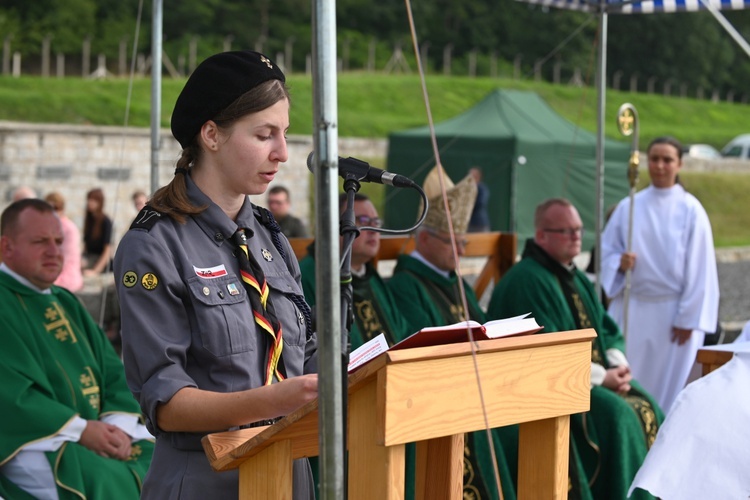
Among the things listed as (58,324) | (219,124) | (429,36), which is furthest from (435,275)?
(429,36)

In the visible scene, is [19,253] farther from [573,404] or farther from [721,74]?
[721,74]

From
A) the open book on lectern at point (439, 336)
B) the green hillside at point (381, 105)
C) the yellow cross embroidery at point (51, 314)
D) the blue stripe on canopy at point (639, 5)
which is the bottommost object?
the yellow cross embroidery at point (51, 314)

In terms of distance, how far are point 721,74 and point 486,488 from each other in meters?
51.5

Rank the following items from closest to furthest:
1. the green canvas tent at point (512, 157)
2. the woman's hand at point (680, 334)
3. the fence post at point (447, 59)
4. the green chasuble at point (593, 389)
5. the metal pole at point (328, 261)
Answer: the metal pole at point (328, 261)
the green chasuble at point (593, 389)
the woman's hand at point (680, 334)
the green canvas tent at point (512, 157)
the fence post at point (447, 59)

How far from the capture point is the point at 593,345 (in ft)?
17.7

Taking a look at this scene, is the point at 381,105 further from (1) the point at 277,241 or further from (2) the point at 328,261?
(2) the point at 328,261

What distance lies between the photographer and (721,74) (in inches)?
2068

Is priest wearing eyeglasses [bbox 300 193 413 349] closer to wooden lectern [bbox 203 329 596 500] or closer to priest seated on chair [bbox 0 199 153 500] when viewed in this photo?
priest seated on chair [bbox 0 199 153 500]

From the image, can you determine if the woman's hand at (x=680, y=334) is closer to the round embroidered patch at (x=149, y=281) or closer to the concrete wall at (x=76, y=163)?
the round embroidered patch at (x=149, y=281)

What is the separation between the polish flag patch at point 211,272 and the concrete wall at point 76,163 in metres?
13.2

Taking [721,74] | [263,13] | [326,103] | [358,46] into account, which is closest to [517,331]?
[326,103]

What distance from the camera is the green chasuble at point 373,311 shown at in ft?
16.2

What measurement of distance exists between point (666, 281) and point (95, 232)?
20.6ft

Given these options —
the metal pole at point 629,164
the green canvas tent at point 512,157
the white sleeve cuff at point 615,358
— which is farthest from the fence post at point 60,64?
the white sleeve cuff at point 615,358
